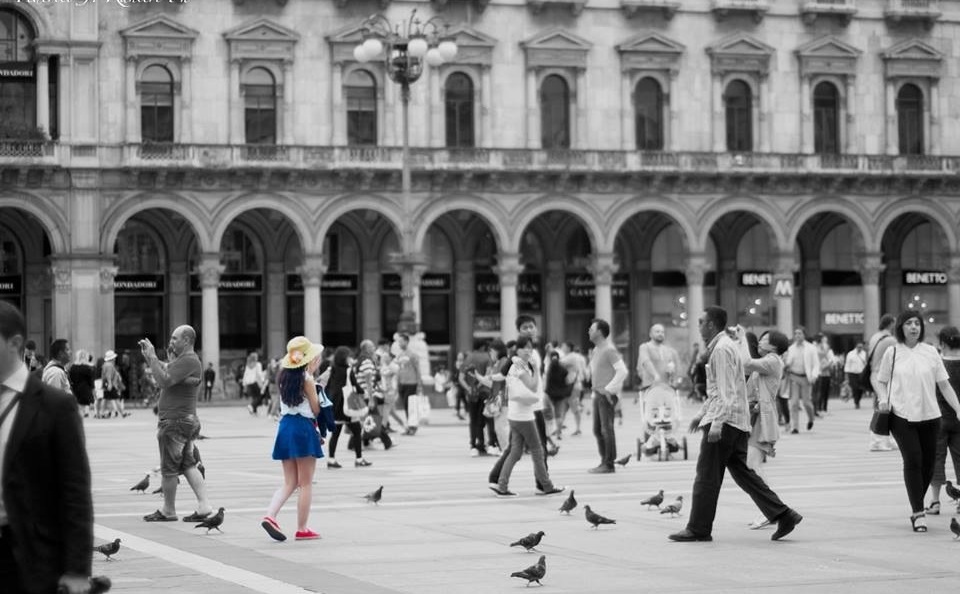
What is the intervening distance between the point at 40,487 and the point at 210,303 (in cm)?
4509

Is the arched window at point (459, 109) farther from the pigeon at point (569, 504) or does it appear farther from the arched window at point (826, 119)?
the pigeon at point (569, 504)

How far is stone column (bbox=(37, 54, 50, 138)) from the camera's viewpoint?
162 ft

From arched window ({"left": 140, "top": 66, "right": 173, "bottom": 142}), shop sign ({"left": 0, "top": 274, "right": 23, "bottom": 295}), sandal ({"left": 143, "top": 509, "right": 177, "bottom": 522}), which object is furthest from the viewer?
shop sign ({"left": 0, "top": 274, "right": 23, "bottom": 295})

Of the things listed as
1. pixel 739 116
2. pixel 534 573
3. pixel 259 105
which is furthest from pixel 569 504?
pixel 739 116

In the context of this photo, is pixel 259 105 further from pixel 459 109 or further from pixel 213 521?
pixel 213 521

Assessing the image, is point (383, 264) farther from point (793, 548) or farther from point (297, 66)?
point (793, 548)

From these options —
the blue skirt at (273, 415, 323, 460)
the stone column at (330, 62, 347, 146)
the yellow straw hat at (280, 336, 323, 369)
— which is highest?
the stone column at (330, 62, 347, 146)

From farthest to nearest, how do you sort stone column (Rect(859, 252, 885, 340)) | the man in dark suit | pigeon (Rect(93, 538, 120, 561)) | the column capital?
the column capital < stone column (Rect(859, 252, 885, 340)) < pigeon (Rect(93, 538, 120, 561)) < the man in dark suit

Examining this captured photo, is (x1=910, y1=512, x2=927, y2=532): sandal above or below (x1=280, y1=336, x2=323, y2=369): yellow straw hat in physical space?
below

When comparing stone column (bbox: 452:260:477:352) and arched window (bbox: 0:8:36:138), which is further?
stone column (bbox: 452:260:477:352)

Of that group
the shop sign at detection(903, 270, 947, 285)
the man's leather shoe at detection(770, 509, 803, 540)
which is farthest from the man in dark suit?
the shop sign at detection(903, 270, 947, 285)

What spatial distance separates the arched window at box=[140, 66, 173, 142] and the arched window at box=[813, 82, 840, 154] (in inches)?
794

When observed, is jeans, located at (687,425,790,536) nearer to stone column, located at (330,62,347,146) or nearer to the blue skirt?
the blue skirt

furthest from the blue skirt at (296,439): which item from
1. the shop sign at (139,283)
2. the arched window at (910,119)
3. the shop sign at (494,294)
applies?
the arched window at (910,119)
